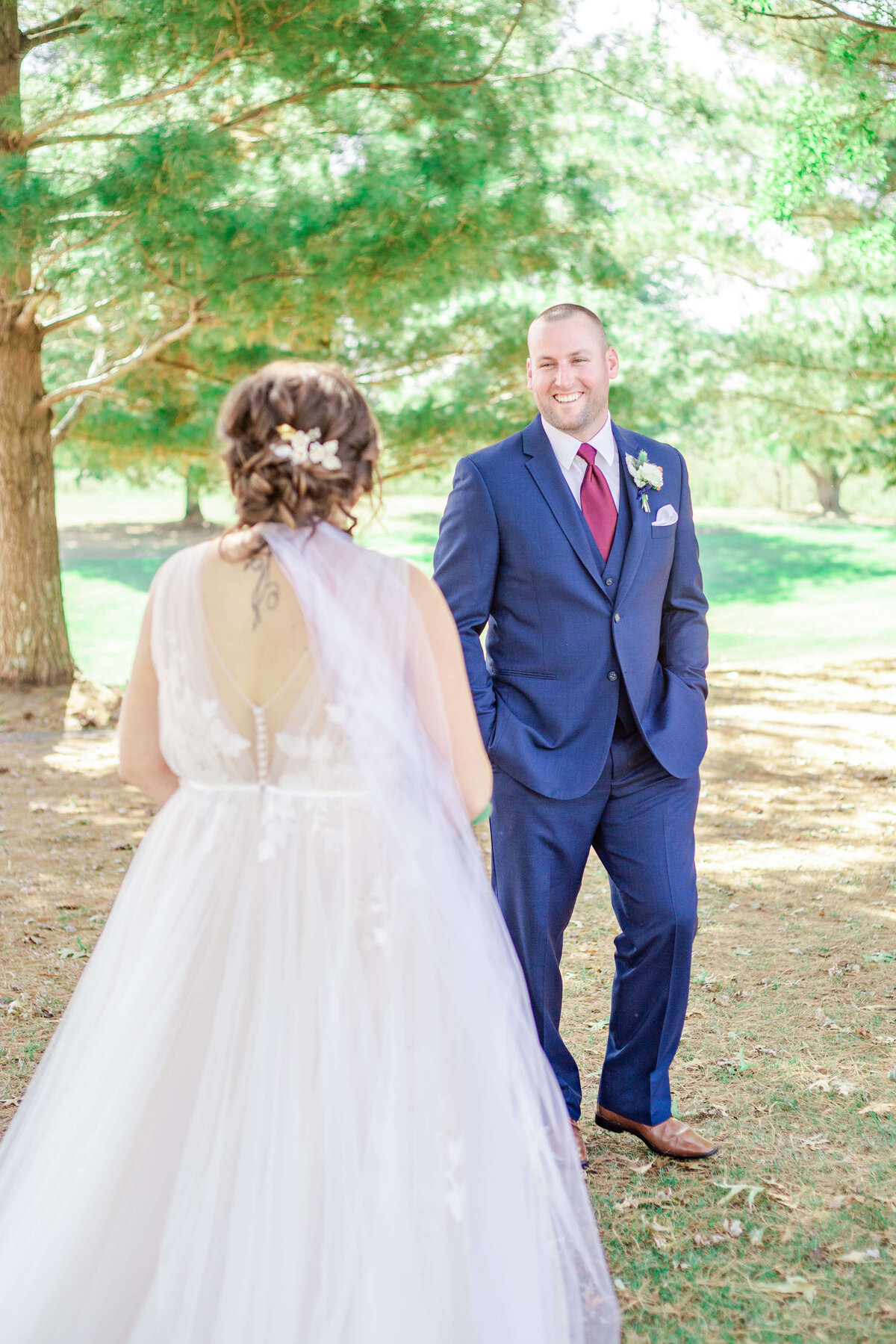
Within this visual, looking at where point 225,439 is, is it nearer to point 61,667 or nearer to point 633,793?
point 633,793

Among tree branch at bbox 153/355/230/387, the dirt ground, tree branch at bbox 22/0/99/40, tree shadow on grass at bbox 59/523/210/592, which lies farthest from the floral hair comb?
tree shadow on grass at bbox 59/523/210/592

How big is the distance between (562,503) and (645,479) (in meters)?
0.26

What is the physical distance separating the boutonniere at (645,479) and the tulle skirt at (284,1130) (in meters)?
1.47

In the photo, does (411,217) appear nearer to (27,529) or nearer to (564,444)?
(27,529)

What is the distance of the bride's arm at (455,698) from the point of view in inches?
90.1

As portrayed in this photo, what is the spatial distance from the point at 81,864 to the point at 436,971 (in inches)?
186

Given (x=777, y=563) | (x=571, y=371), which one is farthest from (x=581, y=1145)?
(x=777, y=563)

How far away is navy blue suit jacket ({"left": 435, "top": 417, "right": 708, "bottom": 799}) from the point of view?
3.20 metres

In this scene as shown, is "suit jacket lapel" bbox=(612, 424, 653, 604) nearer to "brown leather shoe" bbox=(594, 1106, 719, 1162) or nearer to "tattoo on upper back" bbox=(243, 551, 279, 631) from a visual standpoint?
"tattoo on upper back" bbox=(243, 551, 279, 631)

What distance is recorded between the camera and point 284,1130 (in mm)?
2150

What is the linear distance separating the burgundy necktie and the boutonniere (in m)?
0.08

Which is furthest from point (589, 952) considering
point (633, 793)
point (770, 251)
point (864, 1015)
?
point (770, 251)

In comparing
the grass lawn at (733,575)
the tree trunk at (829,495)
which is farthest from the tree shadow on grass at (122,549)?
the tree trunk at (829,495)

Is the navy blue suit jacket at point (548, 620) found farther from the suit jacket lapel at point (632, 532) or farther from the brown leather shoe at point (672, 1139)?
the brown leather shoe at point (672, 1139)
